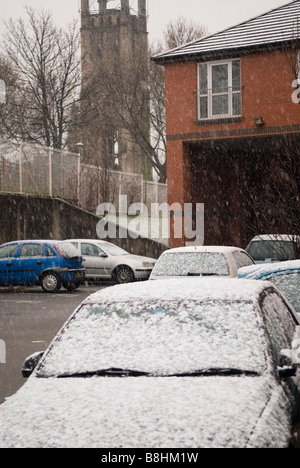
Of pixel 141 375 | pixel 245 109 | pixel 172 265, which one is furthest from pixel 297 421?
pixel 245 109

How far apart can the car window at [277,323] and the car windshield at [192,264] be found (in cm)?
591

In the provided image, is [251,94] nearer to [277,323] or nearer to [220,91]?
[220,91]

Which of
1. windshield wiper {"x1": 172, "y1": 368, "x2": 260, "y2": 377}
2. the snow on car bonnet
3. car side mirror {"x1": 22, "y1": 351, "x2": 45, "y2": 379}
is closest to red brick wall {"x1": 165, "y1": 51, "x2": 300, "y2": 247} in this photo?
the snow on car bonnet

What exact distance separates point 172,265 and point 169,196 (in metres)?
16.3

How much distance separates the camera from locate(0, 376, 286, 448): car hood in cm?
335

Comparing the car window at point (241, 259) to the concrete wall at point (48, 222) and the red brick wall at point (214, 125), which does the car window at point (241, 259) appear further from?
the concrete wall at point (48, 222)

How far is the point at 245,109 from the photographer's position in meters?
26.4

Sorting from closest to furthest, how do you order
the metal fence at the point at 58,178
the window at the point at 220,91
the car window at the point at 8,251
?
the car window at the point at 8,251
the window at the point at 220,91
the metal fence at the point at 58,178

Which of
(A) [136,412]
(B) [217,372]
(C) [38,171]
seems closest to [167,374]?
(B) [217,372]

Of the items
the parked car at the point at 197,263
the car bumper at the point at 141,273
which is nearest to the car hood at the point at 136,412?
the parked car at the point at 197,263

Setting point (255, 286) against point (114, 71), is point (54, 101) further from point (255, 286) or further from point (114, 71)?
point (255, 286)

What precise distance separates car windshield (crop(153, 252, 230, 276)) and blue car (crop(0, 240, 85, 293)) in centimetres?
941

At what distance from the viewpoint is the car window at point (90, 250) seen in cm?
2403

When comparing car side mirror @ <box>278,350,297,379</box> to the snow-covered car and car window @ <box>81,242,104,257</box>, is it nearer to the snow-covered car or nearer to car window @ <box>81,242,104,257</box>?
the snow-covered car
